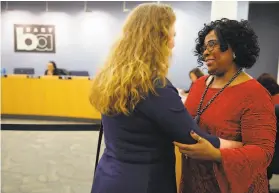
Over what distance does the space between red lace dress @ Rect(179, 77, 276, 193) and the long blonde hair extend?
0.30m

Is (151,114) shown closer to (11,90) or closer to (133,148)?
(133,148)

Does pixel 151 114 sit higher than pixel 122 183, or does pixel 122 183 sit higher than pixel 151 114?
pixel 151 114

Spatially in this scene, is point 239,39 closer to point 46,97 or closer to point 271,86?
point 271,86

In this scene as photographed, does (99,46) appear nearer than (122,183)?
No

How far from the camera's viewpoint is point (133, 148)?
1.10m

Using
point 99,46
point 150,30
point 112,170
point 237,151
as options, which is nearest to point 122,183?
point 112,170

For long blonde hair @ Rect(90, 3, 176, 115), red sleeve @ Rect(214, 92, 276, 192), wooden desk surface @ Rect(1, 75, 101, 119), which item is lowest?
wooden desk surface @ Rect(1, 75, 101, 119)

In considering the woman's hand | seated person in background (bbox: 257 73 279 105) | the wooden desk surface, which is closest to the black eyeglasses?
the woman's hand

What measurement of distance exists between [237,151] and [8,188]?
9.63 feet

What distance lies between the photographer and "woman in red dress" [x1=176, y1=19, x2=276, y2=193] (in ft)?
3.63

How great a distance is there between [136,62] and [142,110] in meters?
0.17

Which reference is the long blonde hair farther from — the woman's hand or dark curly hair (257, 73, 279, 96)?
dark curly hair (257, 73, 279, 96)

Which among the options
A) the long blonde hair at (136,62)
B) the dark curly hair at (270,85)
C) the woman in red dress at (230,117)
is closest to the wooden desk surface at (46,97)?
the dark curly hair at (270,85)

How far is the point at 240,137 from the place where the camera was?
1.19 m
